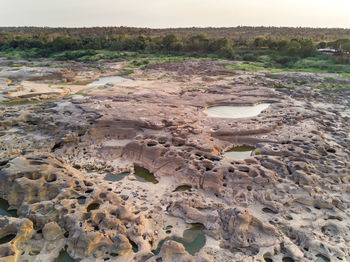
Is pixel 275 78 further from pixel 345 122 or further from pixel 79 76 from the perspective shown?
pixel 79 76

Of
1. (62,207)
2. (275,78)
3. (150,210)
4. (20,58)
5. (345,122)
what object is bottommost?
(150,210)

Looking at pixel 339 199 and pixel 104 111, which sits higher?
pixel 104 111

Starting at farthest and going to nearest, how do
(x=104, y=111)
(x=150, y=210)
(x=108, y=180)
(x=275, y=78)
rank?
(x=275, y=78) < (x=104, y=111) < (x=108, y=180) < (x=150, y=210)

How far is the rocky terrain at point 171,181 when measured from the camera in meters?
6.70

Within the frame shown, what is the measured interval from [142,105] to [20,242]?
10.5 meters

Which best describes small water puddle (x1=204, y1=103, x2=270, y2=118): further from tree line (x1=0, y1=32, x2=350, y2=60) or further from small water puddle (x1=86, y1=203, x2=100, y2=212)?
tree line (x1=0, y1=32, x2=350, y2=60)

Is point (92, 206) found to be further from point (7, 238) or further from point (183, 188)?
point (183, 188)

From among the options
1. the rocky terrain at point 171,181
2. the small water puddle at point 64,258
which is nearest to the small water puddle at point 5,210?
the rocky terrain at point 171,181

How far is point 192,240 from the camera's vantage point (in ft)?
23.5

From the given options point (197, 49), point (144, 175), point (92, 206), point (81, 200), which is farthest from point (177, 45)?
point (92, 206)

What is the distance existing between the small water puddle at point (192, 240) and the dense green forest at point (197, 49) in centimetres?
2934

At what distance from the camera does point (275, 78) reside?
82.6 ft

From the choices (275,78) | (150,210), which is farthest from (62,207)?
(275,78)

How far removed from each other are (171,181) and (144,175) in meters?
1.34
